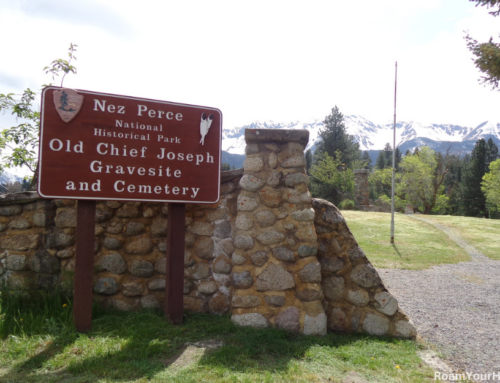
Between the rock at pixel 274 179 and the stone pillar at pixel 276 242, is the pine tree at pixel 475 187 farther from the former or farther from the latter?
the rock at pixel 274 179

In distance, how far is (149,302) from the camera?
392 centimetres

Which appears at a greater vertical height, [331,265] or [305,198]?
[305,198]

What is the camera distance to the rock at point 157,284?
393 cm

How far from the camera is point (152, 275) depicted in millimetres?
3949

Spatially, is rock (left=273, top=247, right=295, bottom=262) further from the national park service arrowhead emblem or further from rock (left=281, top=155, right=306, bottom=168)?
the national park service arrowhead emblem

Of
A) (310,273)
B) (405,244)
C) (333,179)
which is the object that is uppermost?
(333,179)

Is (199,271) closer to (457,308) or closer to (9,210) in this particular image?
(9,210)

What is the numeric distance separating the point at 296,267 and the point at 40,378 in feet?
8.07

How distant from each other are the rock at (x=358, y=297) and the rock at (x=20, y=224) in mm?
3872

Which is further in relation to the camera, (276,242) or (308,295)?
(276,242)

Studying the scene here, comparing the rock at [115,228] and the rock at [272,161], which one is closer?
the rock at [272,161]

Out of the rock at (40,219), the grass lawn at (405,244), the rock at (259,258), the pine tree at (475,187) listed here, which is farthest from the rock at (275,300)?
the pine tree at (475,187)

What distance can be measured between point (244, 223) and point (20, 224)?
8.79 feet

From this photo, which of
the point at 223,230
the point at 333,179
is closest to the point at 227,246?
the point at 223,230
